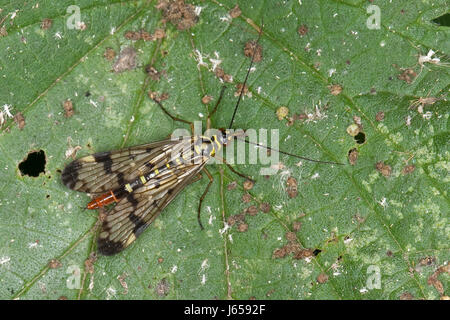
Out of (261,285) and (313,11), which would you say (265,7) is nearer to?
(313,11)

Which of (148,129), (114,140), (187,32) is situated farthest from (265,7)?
(114,140)

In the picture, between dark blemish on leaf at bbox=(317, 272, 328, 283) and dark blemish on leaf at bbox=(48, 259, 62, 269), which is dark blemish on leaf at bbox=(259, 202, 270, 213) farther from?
dark blemish on leaf at bbox=(48, 259, 62, 269)

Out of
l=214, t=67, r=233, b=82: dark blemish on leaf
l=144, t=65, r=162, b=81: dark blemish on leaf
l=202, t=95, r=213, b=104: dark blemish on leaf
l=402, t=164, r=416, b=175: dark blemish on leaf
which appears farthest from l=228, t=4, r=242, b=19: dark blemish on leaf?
l=402, t=164, r=416, b=175: dark blemish on leaf

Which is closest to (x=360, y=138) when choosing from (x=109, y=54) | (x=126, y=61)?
(x=126, y=61)

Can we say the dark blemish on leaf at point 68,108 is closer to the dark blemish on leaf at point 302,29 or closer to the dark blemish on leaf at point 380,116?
the dark blemish on leaf at point 302,29

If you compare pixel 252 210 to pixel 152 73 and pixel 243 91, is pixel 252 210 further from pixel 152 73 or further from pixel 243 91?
pixel 152 73

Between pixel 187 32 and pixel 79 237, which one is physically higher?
pixel 187 32

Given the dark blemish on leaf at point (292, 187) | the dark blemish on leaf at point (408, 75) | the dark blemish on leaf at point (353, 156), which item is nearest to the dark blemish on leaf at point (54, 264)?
the dark blemish on leaf at point (292, 187)
